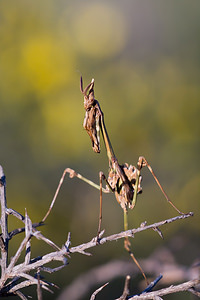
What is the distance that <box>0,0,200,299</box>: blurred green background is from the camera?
3012mm

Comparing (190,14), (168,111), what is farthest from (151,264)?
(190,14)

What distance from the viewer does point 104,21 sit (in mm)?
3980

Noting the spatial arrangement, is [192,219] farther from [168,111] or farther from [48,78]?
[48,78]

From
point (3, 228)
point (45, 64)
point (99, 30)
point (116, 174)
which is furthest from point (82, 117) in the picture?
point (3, 228)

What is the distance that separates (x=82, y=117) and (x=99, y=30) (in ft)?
3.22

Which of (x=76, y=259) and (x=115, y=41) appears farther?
(x=115, y=41)

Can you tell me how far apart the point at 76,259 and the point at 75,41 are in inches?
80.4

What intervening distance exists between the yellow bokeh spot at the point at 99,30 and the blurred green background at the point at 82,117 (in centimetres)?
1

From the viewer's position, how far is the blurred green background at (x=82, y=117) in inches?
119

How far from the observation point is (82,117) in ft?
11.0

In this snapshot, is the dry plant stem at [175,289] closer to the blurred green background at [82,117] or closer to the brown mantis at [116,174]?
the brown mantis at [116,174]

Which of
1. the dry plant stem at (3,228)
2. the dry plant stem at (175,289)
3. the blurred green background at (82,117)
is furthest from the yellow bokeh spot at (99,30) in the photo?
the dry plant stem at (175,289)

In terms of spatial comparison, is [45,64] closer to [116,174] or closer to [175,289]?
[116,174]

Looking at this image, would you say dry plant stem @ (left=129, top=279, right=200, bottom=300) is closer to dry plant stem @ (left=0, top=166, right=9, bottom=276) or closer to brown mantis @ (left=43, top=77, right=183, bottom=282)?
dry plant stem @ (left=0, top=166, right=9, bottom=276)
